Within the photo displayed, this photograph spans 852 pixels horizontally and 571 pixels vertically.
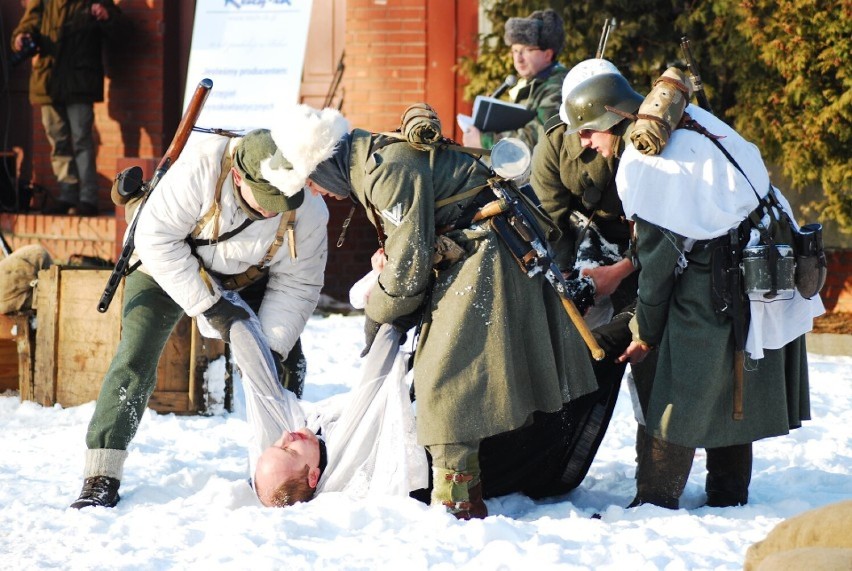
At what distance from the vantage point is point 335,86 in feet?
30.1

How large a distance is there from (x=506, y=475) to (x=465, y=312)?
89 centimetres

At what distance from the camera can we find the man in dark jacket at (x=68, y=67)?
8.61 m

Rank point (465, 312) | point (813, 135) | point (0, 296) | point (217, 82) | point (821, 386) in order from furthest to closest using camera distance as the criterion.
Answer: point (217, 82) → point (813, 135) → point (821, 386) → point (0, 296) → point (465, 312)

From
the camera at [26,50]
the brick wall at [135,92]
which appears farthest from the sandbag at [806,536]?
the brick wall at [135,92]

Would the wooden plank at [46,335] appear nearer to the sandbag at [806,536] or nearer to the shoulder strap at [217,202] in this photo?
the shoulder strap at [217,202]

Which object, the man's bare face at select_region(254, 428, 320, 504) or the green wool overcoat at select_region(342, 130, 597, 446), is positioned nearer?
Answer: the green wool overcoat at select_region(342, 130, 597, 446)

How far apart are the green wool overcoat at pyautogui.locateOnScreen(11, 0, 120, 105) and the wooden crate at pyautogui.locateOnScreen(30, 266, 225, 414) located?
11.0 ft

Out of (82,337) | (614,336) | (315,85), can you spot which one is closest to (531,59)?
(614,336)

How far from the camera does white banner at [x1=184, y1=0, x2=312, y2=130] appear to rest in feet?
26.5

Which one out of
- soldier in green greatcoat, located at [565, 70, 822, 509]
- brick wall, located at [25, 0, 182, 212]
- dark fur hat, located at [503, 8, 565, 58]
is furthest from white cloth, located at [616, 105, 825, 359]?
brick wall, located at [25, 0, 182, 212]

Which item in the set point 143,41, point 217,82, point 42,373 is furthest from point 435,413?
point 143,41

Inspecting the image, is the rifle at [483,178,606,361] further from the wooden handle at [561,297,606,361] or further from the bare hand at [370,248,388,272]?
the bare hand at [370,248,388,272]

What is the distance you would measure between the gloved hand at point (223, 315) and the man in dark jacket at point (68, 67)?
513 cm

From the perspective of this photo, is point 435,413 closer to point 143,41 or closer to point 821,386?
point 821,386
